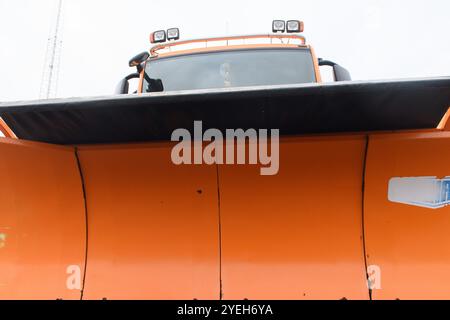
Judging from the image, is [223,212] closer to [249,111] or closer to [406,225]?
[249,111]

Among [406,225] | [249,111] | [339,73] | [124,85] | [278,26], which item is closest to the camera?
[249,111]

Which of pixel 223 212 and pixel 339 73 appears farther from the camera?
pixel 339 73

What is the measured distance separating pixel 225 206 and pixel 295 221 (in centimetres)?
43

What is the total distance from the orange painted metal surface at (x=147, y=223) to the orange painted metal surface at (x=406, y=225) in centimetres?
92

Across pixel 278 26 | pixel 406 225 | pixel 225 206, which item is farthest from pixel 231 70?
pixel 406 225

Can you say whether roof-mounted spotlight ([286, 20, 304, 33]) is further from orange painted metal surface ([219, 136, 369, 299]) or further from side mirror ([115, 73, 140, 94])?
orange painted metal surface ([219, 136, 369, 299])

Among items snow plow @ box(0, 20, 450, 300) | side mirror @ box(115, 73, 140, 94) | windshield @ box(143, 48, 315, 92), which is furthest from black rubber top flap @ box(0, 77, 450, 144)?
side mirror @ box(115, 73, 140, 94)

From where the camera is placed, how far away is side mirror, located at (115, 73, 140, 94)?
9.92 ft

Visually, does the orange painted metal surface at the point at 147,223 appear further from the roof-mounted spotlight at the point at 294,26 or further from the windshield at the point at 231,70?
the roof-mounted spotlight at the point at 294,26

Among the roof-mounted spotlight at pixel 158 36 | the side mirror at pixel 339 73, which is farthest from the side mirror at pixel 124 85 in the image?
the side mirror at pixel 339 73

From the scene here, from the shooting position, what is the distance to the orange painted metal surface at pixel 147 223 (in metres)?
1.96

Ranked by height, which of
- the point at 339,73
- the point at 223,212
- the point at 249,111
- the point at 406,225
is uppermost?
the point at 339,73

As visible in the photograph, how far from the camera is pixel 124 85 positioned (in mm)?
3086

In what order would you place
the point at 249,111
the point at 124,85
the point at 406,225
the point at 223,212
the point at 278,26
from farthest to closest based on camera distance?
1. the point at 278,26
2. the point at 124,85
3. the point at 223,212
4. the point at 406,225
5. the point at 249,111
